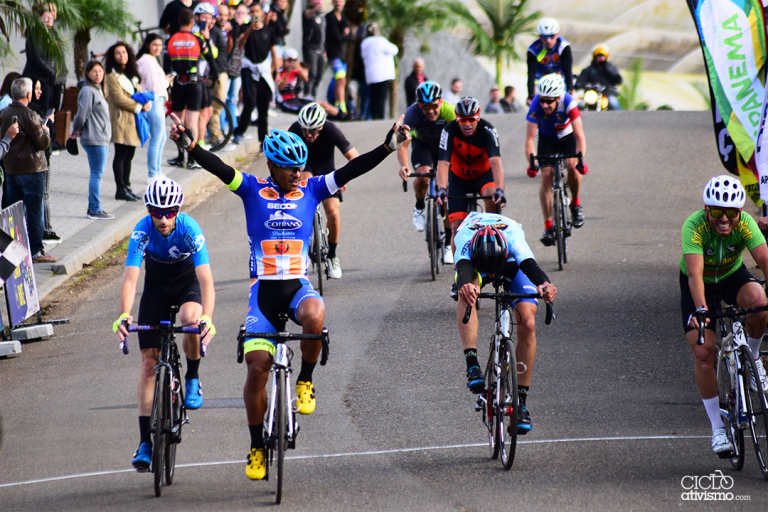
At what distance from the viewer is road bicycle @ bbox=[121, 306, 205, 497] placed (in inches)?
259

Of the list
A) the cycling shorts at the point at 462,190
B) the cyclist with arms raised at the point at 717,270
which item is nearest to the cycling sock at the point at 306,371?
the cyclist with arms raised at the point at 717,270

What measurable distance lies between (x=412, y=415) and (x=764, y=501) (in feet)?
9.36

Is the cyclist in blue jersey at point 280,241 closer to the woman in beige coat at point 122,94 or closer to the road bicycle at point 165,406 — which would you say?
the road bicycle at point 165,406

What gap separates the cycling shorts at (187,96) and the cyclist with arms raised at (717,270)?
11455 mm

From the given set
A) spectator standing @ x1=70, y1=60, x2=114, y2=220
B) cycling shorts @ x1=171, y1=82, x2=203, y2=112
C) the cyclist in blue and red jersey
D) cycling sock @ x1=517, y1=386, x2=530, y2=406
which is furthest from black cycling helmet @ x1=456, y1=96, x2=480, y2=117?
the cyclist in blue and red jersey

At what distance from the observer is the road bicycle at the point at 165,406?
6570 millimetres

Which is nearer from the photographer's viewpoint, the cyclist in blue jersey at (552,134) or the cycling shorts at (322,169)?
the cycling shorts at (322,169)

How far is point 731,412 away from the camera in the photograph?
6.80 m

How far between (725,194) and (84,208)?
11.4 metres

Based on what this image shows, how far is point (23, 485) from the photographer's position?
7.20 meters

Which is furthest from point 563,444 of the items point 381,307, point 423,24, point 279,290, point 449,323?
point 423,24

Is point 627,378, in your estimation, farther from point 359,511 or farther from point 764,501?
point 359,511

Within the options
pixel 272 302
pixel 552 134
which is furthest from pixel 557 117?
pixel 272 302

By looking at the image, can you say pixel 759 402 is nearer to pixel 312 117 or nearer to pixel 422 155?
pixel 312 117
